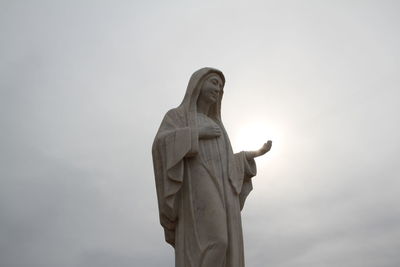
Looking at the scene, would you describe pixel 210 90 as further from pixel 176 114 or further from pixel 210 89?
pixel 176 114

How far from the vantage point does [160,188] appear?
888 centimetres

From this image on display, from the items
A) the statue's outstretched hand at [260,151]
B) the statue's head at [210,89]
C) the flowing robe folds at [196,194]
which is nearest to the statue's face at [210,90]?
the statue's head at [210,89]

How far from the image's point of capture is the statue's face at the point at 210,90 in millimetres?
9844

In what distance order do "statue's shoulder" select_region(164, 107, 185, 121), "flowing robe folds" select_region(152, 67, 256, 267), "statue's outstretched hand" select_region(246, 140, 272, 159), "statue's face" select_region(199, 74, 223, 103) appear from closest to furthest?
"flowing robe folds" select_region(152, 67, 256, 267)
"statue's shoulder" select_region(164, 107, 185, 121)
"statue's face" select_region(199, 74, 223, 103)
"statue's outstretched hand" select_region(246, 140, 272, 159)

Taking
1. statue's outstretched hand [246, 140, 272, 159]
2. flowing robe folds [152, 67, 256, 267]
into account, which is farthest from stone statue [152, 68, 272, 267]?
statue's outstretched hand [246, 140, 272, 159]

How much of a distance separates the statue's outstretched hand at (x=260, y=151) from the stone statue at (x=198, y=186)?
20 cm

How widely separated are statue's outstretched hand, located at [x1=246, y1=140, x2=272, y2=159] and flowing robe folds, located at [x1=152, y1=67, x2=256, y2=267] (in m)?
0.63

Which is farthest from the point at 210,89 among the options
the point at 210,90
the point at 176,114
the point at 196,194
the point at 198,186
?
the point at 196,194

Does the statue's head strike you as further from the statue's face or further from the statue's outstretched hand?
the statue's outstretched hand

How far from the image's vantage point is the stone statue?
8.34 meters

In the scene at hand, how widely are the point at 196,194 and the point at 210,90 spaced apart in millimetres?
2363

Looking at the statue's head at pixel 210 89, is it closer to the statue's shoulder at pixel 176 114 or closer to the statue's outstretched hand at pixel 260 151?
the statue's shoulder at pixel 176 114

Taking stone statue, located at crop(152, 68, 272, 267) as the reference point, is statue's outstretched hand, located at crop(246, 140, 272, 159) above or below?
above

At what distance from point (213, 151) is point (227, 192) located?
2.81 feet
